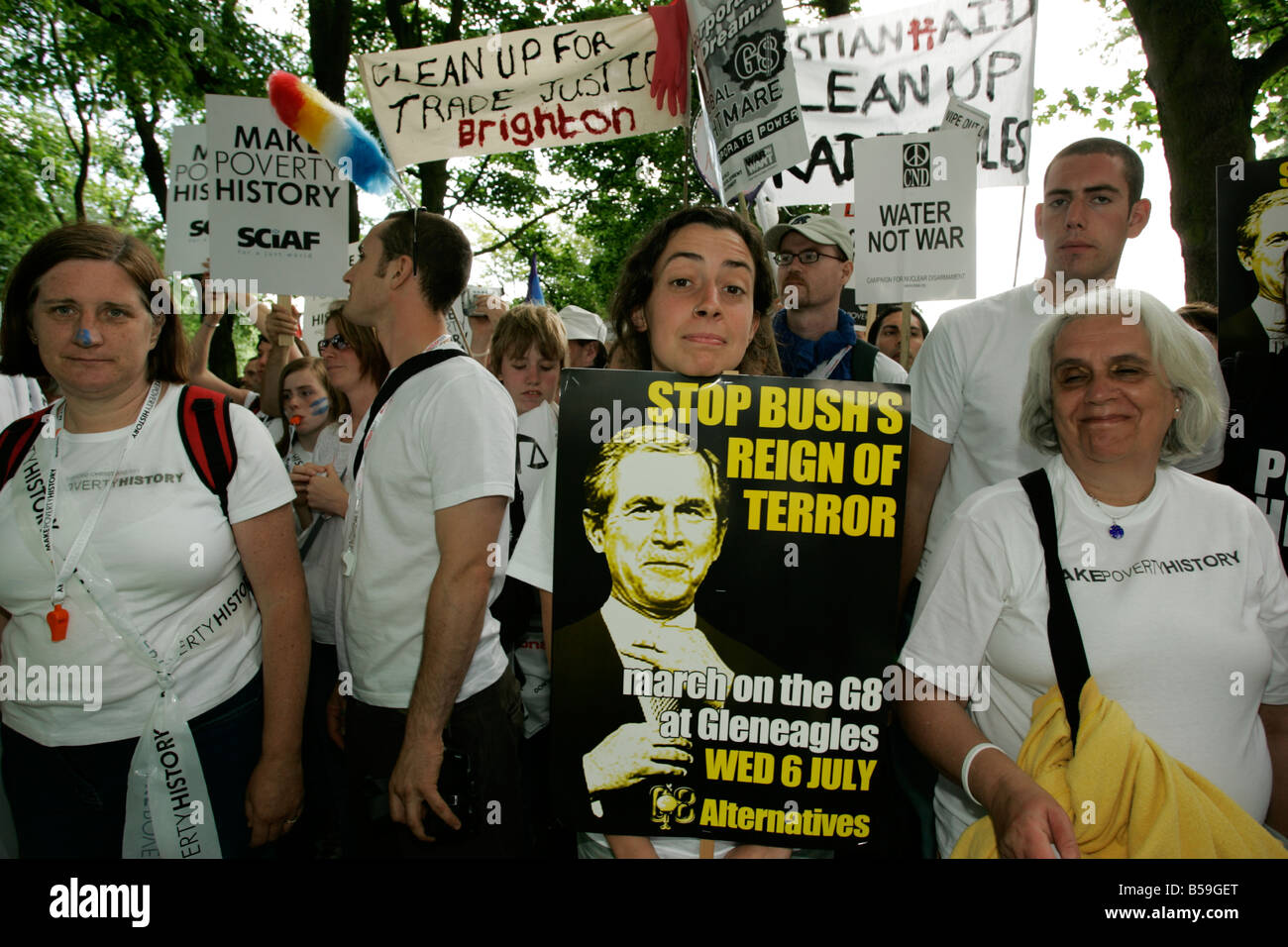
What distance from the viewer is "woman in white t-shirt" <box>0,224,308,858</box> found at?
6.77 ft

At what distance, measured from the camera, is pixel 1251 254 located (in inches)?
109

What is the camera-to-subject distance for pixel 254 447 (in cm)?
223

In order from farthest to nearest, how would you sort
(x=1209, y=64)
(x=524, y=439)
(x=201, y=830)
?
1. (x=1209, y=64)
2. (x=524, y=439)
3. (x=201, y=830)

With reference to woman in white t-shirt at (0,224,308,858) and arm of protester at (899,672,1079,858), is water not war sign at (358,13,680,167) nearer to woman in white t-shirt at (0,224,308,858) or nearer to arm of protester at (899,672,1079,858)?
woman in white t-shirt at (0,224,308,858)

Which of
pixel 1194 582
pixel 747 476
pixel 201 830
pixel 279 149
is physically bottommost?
pixel 201 830

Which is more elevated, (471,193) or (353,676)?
(471,193)

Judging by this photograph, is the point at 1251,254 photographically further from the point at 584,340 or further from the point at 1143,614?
the point at 584,340

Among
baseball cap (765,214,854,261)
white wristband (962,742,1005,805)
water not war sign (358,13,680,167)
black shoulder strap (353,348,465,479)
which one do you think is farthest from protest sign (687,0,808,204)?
white wristband (962,742,1005,805)

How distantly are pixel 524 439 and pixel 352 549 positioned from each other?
1591 millimetres

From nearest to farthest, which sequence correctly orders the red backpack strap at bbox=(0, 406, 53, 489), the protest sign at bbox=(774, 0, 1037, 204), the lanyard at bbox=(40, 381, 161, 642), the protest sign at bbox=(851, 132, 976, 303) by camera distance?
the lanyard at bbox=(40, 381, 161, 642)
the red backpack strap at bbox=(0, 406, 53, 489)
the protest sign at bbox=(851, 132, 976, 303)
the protest sign at bbox=(774, 0, 1037, 204)

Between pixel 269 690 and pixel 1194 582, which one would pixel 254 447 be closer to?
pixel 269 690

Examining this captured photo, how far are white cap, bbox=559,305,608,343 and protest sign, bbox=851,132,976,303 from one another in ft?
7.10

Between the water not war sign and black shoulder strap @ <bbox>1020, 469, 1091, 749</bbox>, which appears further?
the water not war sign
